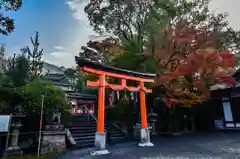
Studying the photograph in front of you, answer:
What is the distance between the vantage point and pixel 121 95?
15.2 m

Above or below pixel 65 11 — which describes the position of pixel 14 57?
below

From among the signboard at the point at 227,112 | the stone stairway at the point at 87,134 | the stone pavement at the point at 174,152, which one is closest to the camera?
the stone pavement at the point at 174,152

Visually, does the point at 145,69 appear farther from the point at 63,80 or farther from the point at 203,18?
the point at 63,80

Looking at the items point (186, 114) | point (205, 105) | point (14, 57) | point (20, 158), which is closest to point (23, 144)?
point (20, 158)

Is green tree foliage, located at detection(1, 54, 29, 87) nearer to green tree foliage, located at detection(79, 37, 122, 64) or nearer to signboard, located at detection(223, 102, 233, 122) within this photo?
green tree foliage, located at detection(79, 37, 122, 64)

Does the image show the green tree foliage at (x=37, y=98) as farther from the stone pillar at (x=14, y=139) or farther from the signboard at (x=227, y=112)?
the signboard at (x=227, y=112)

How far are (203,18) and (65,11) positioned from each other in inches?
415

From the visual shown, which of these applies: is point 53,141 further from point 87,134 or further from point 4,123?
point 87,134

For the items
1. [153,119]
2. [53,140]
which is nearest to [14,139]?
[53,140]

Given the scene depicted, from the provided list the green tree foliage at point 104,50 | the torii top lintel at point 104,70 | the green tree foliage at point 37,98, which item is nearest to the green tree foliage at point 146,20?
the green tree foliage at point 104,50

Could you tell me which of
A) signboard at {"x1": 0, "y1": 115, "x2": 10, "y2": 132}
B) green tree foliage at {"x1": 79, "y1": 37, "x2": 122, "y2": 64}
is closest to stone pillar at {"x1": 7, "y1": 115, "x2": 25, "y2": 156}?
signboard at {"x1": 0, "y1": 115, "x2": 10, "y2": 132}

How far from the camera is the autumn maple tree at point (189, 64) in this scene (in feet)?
30.6

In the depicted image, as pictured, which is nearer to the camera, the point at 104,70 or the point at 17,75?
the point at 104,70

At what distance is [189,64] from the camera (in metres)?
9.34
